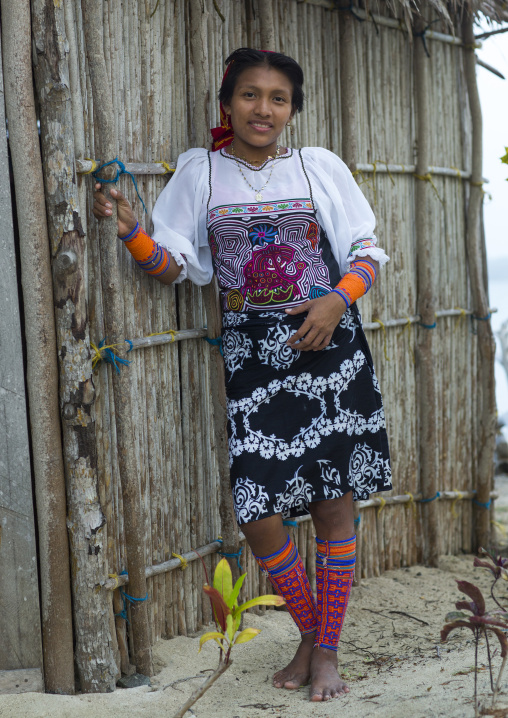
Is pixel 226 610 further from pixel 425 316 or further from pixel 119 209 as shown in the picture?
pixel 425 316

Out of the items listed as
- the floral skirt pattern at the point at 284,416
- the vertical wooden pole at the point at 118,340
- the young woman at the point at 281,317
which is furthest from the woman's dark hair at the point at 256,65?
the floral skirt pattern at the point at 284,416

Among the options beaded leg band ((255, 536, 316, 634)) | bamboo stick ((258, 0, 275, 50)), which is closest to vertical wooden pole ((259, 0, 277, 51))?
bamboo stick ((258, 0, 275, 50))

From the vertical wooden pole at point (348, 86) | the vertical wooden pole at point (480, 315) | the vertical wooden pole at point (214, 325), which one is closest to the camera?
the vertical wooden pole at point (214, 325)

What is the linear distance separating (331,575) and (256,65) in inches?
65.6

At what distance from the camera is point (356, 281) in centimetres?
257

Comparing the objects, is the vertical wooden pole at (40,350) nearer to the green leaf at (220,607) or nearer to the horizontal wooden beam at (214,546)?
the horizontal wooden beam at (214,546)

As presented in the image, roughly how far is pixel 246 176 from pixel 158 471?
3.52 feet

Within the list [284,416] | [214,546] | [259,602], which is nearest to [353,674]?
[214,546]

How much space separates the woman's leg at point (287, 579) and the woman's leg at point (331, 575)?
4 centimetres

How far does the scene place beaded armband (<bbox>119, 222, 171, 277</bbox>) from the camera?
8.21 ft

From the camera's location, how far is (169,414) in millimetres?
2848

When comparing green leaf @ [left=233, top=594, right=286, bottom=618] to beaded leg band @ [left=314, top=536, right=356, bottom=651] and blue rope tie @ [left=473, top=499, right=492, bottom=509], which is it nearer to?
beaded leg band @ [left=314, top=536, right=356, bottom=651]

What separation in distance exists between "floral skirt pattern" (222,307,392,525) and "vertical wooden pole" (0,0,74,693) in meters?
0.57

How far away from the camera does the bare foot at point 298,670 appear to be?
8.31ft
